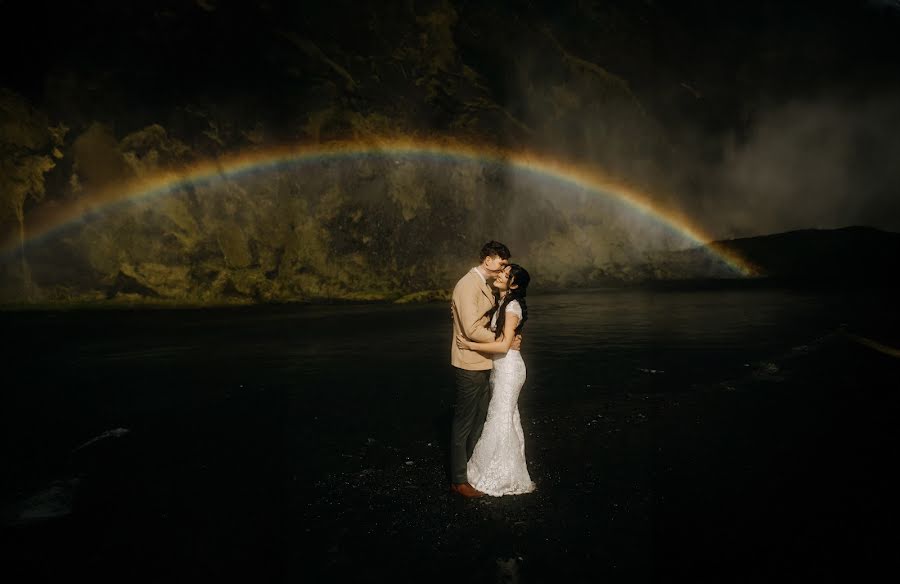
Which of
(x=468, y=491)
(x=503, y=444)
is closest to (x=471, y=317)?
(x=503, y=444)

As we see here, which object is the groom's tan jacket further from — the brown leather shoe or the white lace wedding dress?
the brown leather shoe

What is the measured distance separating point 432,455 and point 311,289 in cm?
3440

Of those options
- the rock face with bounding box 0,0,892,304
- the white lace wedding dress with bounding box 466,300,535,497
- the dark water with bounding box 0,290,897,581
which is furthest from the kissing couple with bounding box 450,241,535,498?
the rock face with bounding box 0,0,892,304

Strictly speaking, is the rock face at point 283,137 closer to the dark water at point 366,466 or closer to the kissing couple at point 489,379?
the dark water at point 366,466

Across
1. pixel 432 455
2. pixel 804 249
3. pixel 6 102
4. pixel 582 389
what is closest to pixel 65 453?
pixel 432 455

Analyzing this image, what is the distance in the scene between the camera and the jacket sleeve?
4629 millimetres

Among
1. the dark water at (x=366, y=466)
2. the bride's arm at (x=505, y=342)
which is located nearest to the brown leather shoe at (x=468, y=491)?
the dark water at (x=366, y=466)

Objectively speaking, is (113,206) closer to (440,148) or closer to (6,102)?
A: (6,102)

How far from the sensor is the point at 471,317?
4.64 metres

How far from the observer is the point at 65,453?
21.9ft

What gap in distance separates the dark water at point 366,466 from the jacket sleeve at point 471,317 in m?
1.63

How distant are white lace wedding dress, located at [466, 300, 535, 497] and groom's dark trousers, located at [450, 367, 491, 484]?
14 cm

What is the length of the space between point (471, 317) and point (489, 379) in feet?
2.80

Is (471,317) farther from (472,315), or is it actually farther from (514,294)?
(514,294)
